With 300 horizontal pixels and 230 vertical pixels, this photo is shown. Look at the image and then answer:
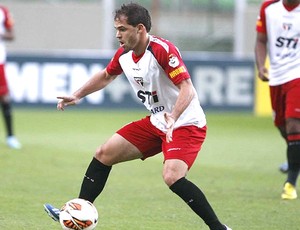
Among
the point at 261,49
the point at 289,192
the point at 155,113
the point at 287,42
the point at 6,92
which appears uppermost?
the point at 155,113

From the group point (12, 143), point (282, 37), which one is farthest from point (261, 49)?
point (12, 143)

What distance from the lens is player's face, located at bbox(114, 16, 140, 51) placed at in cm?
800

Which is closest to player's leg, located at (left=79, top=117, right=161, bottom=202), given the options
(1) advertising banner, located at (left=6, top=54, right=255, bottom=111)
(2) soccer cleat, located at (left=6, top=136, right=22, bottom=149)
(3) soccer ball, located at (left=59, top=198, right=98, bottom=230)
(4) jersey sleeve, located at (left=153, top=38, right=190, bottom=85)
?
(3) soccer ball, located at (left=59, top=198, right=98, bottom=230)

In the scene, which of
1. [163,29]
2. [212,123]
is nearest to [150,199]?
[212,123]

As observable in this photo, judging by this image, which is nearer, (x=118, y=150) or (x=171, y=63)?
(x=171, y=63)

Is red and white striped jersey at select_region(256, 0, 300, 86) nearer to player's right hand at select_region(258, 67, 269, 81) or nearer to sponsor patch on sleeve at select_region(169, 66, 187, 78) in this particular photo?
player's right hand at select_region(258, 67, 269, 81)

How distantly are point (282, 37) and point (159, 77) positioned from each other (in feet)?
10.3

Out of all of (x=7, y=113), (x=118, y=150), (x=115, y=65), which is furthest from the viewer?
(x=7, y=113)

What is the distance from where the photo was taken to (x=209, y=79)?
75.7 feet

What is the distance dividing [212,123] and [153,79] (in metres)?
13.4

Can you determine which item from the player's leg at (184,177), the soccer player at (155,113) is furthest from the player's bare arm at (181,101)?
the player's leg at (184,177)

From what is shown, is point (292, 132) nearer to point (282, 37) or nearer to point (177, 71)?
point (282, 37)

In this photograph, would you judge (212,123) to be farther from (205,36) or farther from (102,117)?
(205,36)

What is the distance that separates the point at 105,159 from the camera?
27.4 ft
